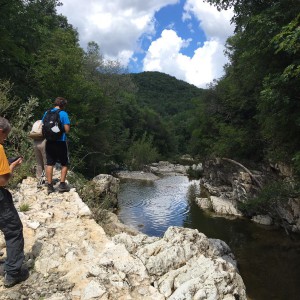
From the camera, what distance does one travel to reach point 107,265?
4223 millimetres

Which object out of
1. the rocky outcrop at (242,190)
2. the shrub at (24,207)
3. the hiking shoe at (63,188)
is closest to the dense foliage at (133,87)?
the rocky outcrop at (242,190)

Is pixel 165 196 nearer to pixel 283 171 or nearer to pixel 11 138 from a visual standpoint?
pixel 283 171

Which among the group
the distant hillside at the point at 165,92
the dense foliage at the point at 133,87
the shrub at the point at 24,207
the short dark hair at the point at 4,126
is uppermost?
the distant hillside at the point at 165,92

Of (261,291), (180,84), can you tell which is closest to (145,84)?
(180,84)

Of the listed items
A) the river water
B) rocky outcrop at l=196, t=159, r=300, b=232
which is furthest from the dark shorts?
rocky outcrop at l=196, t=159, r=300, b=232

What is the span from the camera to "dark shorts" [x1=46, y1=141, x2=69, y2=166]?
683 cm

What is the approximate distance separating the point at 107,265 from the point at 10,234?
123 centimetres

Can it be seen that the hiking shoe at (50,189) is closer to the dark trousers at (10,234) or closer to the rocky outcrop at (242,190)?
the dark trousers at (10,234)

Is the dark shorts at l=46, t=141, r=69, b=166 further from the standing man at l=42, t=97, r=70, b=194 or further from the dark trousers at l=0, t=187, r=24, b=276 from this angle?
the dark trousers at l=0, t=187, r=24, b=276

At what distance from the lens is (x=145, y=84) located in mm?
138875

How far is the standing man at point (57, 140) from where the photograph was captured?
6644 millimetres

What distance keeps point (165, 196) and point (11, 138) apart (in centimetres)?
1997

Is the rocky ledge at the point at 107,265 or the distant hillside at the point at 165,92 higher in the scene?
the distant hillside at the point at 165,92

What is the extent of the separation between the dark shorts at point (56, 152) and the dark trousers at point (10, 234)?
9.35 feet
